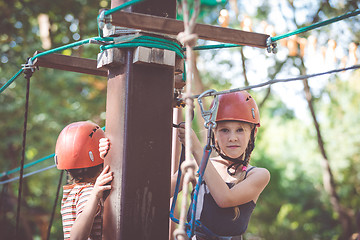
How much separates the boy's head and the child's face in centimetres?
79

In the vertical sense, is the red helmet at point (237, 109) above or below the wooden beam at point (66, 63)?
below

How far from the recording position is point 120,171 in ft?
5.54

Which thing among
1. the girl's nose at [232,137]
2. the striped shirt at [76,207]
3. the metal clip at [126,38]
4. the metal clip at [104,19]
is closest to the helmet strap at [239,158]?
the girl's nose at [232,137]

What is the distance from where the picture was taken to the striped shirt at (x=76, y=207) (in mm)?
2145

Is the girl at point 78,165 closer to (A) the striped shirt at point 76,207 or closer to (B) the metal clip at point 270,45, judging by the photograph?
(A) the striped shirt at point 76,207

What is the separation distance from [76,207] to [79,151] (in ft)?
1.15

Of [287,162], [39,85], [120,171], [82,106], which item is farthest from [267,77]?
[287,162]

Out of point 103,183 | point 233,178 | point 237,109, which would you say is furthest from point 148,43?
point 233,178

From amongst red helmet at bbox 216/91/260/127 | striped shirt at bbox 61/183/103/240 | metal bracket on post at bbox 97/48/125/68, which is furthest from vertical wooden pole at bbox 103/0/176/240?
red helmet at bbox 216/91/260/127

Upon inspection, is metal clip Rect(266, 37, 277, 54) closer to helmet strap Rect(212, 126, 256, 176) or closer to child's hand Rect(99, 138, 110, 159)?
helmet strap Rect(212, 126, 256, 176)

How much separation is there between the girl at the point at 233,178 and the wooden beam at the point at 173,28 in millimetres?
667

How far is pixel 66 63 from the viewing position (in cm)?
236

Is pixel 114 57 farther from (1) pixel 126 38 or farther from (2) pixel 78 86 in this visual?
(2) pixel 78 86

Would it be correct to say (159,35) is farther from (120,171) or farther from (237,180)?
(237,180)
